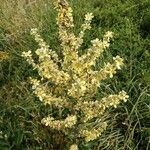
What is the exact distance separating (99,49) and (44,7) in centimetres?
304

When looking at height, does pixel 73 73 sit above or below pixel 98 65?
below

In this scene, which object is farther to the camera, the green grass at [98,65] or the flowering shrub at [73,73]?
the green grass at [98,65]

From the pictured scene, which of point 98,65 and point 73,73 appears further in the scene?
point 98,65

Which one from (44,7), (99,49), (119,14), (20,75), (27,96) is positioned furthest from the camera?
(44,7)

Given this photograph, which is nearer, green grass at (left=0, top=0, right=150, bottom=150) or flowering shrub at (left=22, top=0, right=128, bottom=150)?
flowering shrub at (left=22, top=0, right=128, bottom=150)

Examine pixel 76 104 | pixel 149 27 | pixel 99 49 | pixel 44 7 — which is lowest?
pixel 76 104

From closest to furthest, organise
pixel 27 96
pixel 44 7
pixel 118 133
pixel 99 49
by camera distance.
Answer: pixel 99 49
pixel 118 133
pixel 27 96
pixel 44 7

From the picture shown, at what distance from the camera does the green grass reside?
5.47m

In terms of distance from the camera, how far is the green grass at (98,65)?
5.47 metres

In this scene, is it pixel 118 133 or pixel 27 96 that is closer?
pixel 118 133

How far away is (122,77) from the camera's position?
6031 millimetres

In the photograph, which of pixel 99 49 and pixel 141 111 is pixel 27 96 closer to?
pixel 141 111

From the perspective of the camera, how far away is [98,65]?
6.02 m

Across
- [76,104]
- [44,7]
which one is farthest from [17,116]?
[44,7]
